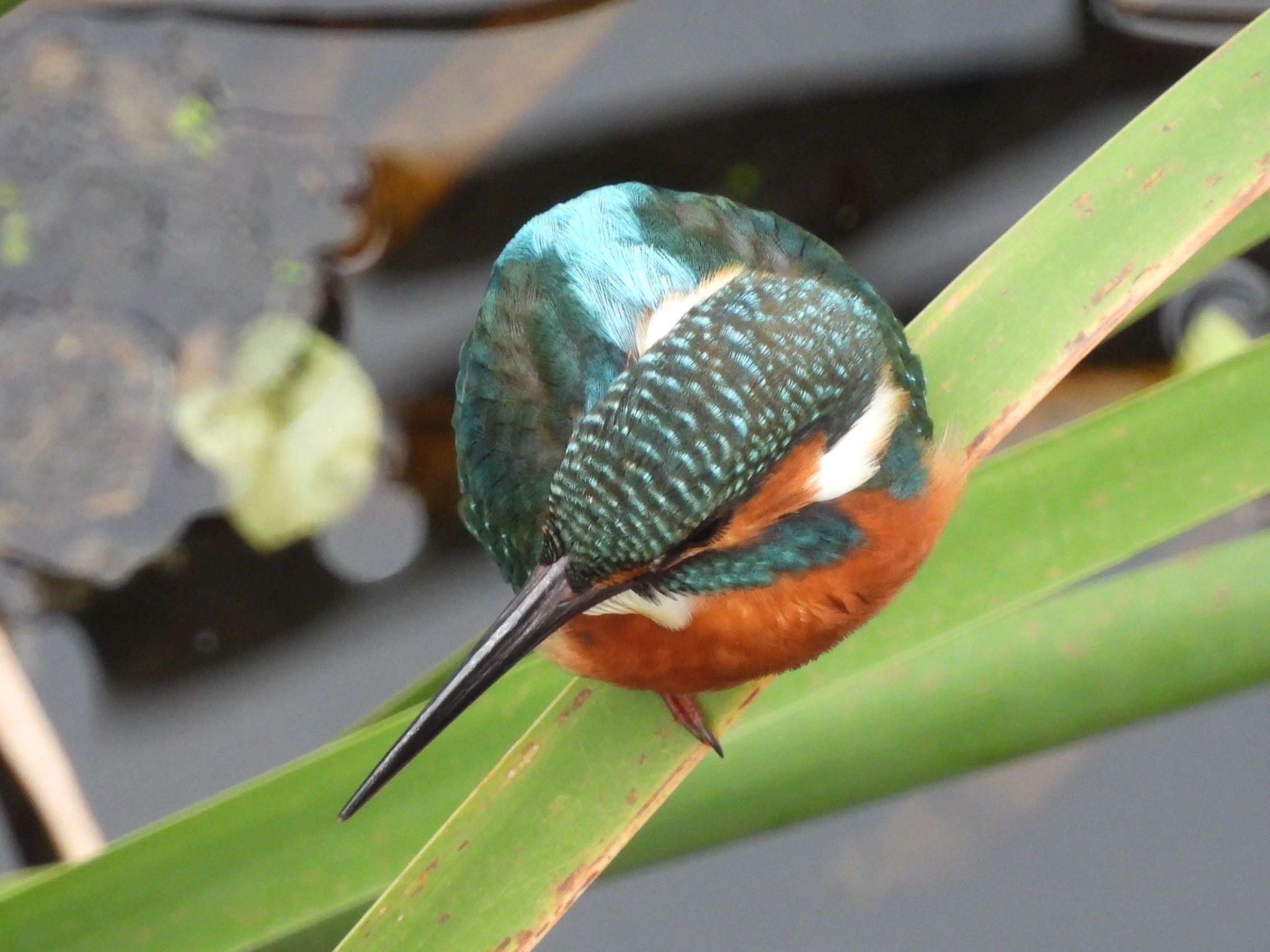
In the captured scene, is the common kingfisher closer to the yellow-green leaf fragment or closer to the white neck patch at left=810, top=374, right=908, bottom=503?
the white neck patch at left=810, top=374, right=908, bottom=503

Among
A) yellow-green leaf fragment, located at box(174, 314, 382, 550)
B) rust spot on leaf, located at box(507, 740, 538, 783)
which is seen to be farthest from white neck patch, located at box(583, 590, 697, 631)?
yellow-green leaf fragment, located at box(174, 314, 382, 550)

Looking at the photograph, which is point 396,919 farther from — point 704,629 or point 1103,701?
point 1103,701

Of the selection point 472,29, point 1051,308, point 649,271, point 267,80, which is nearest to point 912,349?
point 1051,308

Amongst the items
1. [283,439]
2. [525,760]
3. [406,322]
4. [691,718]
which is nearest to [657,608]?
[691,718]

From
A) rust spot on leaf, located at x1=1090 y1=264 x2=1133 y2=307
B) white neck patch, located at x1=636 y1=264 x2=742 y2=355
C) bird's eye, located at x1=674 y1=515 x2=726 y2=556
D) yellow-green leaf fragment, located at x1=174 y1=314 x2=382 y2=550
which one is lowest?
yellow-green leaf fragment, located at x1=174 y1=314 x2=382 y2=550

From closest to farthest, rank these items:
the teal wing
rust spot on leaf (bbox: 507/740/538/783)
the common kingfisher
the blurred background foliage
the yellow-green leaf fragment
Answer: the common kingfisher → rust spot on leaf (bbox: 507/740/538/783) → the teal wing → the blurred background foliage → the yellow-green leaf fragment

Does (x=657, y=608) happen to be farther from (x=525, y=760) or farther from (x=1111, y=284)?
(x=1111, y=284)

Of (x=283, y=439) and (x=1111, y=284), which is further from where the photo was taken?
(x=283, y=439)

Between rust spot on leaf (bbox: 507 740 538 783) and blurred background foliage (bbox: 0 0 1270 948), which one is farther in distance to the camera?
blurred background foliage (bbox: 0 0 1270 948)

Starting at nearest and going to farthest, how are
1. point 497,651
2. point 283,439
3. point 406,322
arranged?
point 497,651 → point 283,439 → point 406,322
